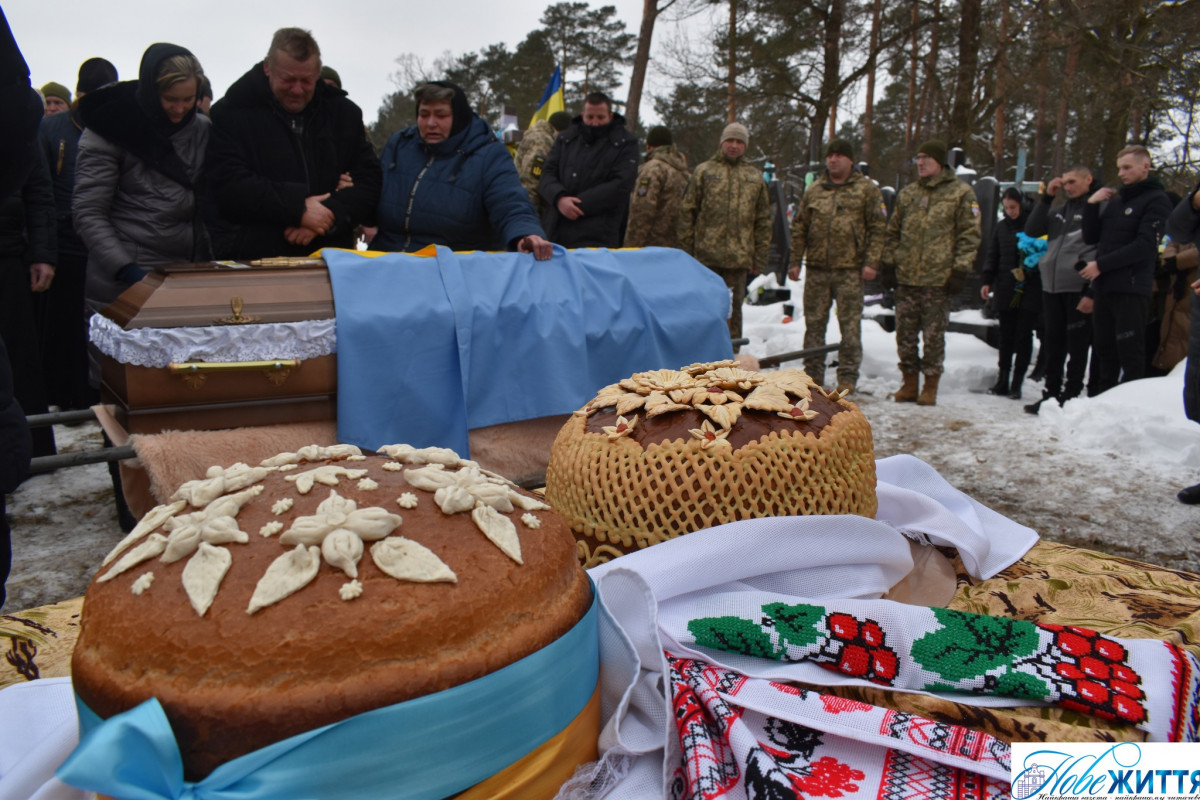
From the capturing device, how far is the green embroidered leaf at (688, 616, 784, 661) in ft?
3.92

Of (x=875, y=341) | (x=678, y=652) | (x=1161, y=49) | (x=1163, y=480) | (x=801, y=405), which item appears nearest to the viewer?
(x=678, y=652)

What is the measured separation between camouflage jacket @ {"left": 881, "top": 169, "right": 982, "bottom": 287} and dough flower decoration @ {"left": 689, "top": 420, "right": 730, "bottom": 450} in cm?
504

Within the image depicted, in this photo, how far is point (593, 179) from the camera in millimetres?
5434

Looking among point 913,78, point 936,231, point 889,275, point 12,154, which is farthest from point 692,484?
point 913,78

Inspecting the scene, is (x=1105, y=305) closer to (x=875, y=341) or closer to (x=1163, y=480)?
(x=1163, y=480)

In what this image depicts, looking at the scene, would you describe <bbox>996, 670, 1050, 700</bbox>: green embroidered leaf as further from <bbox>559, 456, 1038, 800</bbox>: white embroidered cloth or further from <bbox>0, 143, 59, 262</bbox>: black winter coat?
<bbox>0, 143, 59, 262</bbox>: black winter coat

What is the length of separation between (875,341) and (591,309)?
502 centimetres

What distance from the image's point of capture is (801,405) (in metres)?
1.51

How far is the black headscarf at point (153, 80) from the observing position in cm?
298

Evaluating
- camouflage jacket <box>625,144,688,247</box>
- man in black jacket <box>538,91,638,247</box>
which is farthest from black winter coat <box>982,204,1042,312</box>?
man in black jacket <box>538,91,638,247</box>

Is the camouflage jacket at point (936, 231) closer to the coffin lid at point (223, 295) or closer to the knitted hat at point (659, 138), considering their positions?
the knitted hat at point (659, 138)

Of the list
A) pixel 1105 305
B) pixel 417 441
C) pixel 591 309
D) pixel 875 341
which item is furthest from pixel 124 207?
pixel 875 341

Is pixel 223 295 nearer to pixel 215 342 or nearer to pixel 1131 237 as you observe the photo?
pixel 215 342

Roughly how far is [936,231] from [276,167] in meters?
4.56
